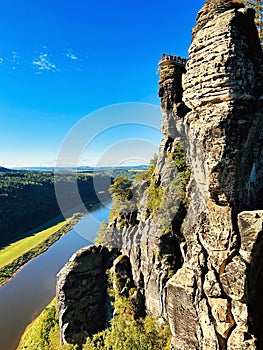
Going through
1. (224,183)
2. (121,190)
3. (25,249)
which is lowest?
(25,249)

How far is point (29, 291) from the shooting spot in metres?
30.4

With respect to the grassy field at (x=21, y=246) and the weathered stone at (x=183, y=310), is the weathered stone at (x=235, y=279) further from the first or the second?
the grassy field at (x=21, y=246)

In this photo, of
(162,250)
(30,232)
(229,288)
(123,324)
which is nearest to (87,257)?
(123,324)

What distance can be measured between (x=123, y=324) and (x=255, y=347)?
26.9ft

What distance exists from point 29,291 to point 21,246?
16.7m

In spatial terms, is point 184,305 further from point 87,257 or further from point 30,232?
point 30,232

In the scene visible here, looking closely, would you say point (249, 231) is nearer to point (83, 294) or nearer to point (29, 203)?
point (83, 294)

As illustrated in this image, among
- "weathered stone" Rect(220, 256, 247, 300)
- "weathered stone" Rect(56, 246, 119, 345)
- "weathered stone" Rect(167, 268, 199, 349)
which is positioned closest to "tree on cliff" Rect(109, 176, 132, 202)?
"weathered stone" Rect(56, 246, 119, 345)

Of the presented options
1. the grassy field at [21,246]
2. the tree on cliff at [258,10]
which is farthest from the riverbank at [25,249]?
the tree on cliff at [258,10]

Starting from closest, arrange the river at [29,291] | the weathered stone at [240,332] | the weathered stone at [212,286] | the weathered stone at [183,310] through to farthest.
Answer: the weathered stone at [240,332]
the weathered stone at [212,286]
the weathered stone at [183,310]
the river at [29,291]

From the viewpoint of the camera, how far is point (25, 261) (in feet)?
129

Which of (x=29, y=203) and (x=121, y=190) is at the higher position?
(x=121, y=190)

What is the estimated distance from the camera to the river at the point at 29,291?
23.7 meters

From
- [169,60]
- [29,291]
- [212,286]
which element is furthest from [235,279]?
[29,291]
